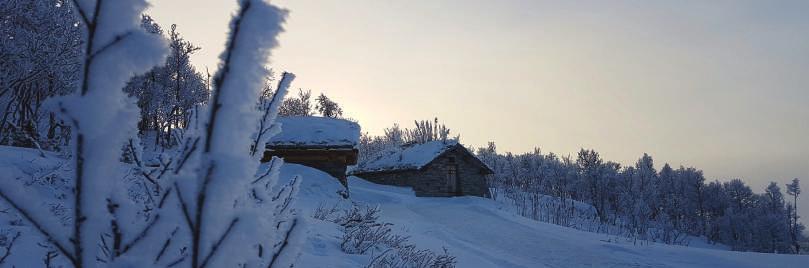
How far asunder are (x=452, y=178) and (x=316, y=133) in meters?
11.3

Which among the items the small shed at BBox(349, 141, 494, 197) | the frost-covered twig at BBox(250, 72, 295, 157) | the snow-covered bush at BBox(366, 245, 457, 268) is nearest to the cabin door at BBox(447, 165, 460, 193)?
the small shed at BBox(349, 141, 494, 197)

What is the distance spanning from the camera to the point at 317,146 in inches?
649

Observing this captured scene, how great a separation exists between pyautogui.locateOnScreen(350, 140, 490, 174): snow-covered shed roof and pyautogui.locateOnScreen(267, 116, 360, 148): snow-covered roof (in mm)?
7560

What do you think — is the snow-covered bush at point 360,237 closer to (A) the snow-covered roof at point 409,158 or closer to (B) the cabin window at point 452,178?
(A) the snow-covered roof at point 409,158

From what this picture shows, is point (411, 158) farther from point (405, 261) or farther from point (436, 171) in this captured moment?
point (405, 261)

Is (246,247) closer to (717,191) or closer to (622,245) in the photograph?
(622,245)

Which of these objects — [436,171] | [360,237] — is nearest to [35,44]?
[360,237]

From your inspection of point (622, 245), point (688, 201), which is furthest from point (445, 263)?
point (688, 201)

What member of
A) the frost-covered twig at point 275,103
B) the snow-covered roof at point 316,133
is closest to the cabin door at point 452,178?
the snow-covered roof at point 316,133

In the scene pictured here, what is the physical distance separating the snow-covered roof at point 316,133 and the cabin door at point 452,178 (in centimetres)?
903

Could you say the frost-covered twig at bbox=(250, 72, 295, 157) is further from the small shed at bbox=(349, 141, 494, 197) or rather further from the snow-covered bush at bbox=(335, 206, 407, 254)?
the small shed at bbox=(349, 141, 494, 197)

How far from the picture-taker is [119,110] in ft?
2.79

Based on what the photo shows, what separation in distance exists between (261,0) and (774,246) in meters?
58.0

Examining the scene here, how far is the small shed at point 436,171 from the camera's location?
84.3 ft
